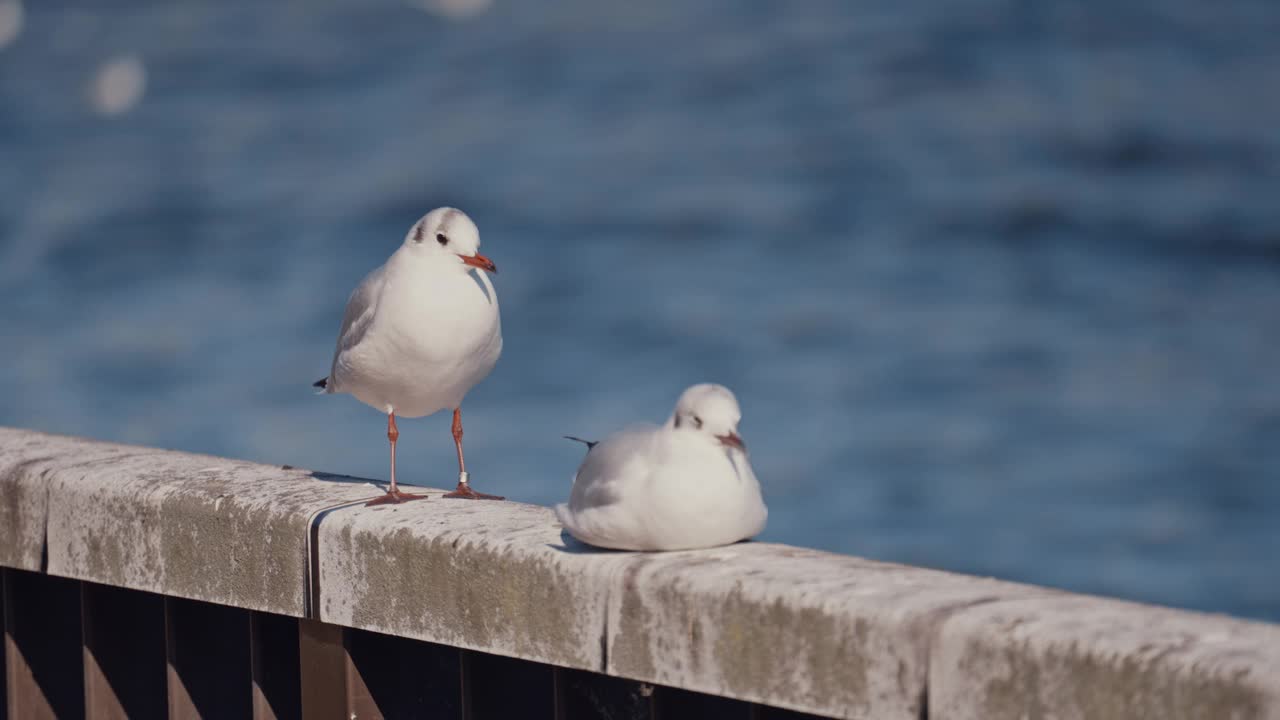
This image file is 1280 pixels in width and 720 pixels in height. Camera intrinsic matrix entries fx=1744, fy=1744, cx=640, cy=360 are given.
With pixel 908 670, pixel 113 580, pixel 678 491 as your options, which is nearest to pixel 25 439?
pixel 113 580

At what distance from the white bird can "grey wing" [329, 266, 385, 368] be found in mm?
1331

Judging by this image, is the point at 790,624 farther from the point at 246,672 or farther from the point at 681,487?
the point at 246,672

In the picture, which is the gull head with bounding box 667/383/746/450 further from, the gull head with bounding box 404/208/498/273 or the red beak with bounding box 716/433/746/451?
the gull head with bounding box 404/208/498/273

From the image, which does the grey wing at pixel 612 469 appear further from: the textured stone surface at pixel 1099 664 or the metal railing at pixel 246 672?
the textured stone surface at pixel 1099 664

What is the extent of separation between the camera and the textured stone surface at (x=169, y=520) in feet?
13.9

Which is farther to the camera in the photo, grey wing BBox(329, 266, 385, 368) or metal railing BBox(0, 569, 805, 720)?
grey wing BBox(329, 266, 385, 368)

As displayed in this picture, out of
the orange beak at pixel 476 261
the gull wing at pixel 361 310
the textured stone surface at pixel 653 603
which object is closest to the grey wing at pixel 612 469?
the textured stone surface at pixel 653 603

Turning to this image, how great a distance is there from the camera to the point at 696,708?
3.63 meters

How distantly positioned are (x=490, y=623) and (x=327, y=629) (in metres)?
0.57

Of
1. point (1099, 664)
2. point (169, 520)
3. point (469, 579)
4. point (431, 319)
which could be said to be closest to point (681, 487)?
point (469, 579)

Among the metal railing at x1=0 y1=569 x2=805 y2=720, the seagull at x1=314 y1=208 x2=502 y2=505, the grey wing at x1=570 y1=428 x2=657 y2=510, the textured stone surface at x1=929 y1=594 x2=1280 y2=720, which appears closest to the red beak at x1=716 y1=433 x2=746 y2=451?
the grey wing at x1=570 y1=428 x2=657 y2=510

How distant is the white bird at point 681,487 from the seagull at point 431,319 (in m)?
0.95

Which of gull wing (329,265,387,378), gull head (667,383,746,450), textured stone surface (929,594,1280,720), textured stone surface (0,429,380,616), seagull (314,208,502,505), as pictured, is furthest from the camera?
gull wing (329,265,387,378)

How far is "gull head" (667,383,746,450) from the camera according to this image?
3.55 m
